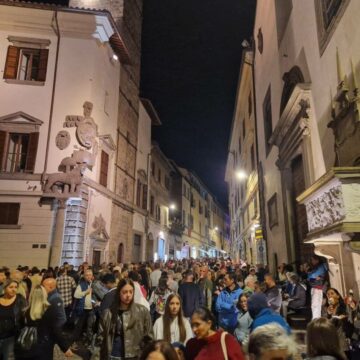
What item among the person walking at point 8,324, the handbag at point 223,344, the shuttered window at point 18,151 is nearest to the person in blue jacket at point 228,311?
the handbag at point 223,344

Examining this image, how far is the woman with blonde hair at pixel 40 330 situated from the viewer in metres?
4.29

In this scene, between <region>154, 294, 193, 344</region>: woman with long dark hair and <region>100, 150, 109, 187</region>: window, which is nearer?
<region>154, 294, 193, 344</region>: woman with long dark hair

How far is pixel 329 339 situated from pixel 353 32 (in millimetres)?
5792

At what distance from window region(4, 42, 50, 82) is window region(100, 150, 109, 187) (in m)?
5.11

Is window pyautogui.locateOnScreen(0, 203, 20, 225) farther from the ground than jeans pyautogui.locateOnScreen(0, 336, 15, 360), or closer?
farther from the ground

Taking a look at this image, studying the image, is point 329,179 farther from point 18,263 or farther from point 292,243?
point 18,263

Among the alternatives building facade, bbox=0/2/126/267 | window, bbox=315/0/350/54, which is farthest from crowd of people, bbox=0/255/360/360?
building facade, bbox=0/2/126/267

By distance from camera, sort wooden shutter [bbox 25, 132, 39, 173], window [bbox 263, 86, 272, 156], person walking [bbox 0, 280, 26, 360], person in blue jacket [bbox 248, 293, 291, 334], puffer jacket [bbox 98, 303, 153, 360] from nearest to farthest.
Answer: puffer jacket [bbox 98, 303, 153, 360] < person in blue jacket [bbox 248, 293, 291, 334] < person walking [bbox 0, 280, 26, 360] < window [bbox 263, 86, 272, 156] < wooden shutter [bbox 25, 132, 39, 173]

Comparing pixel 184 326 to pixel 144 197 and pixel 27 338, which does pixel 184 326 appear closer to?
pixel 27 338

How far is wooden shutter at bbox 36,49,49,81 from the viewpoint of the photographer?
17469 millimetres

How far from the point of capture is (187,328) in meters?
4.28

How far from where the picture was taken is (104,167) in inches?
775

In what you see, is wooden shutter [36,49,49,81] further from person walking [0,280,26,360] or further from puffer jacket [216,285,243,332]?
puffer jacket [216,285,243,332]

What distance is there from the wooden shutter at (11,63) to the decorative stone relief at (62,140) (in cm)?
415
